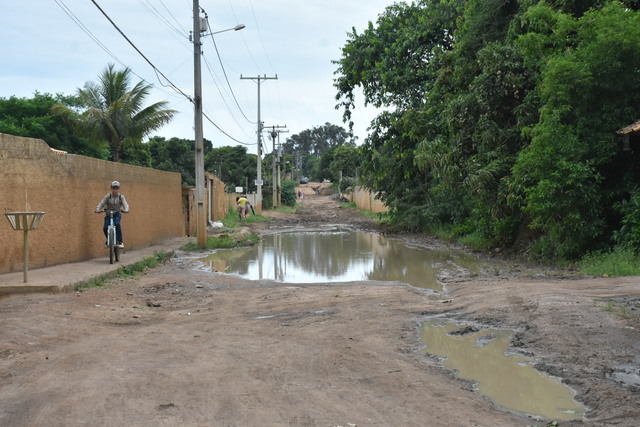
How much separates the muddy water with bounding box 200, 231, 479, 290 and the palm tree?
11619 mm

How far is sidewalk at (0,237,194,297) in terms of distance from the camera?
8.39m

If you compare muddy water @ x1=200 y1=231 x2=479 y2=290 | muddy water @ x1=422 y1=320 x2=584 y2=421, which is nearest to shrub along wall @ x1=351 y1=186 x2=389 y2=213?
muddy water @ x1=200 y1=231 x2=479 y2=290

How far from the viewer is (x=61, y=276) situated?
9594 millimetres

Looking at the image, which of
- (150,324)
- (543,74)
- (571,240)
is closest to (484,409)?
(150,324)

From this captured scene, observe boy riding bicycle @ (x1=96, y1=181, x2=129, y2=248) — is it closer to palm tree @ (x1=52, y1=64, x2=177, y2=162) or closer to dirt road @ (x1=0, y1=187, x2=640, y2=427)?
dirt road @ (x1=0, y1=187, x2=640, y2=427)

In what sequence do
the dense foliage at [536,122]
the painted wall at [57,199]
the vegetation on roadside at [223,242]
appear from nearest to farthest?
the painted wall at [57,199], the dense foliage at [536,122], the vegetation on roadside at [223,242]

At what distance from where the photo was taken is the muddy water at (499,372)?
427 centimetres

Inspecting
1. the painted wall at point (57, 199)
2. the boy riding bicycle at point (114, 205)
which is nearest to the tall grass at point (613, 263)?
the boy riding bicycle at point (114, 205)

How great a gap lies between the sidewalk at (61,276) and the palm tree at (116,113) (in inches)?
668

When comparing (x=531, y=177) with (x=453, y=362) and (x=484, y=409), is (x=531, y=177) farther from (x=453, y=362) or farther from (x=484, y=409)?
(x=484, y=409)

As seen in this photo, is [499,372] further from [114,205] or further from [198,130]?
[198,130]

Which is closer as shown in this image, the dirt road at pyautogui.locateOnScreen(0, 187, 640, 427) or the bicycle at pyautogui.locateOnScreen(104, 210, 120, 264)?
the dirt road at pyautogui.locateOnScreen(0, 187, 640, 427)

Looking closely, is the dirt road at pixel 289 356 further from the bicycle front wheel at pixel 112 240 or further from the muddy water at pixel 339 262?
the muddy water at pixel 339 262

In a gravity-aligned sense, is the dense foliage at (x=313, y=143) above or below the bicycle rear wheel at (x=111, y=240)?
above
